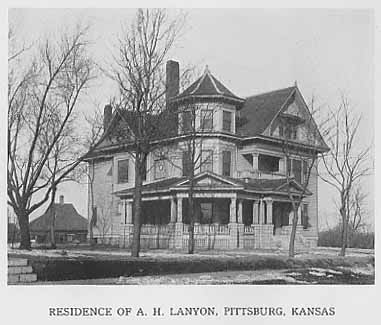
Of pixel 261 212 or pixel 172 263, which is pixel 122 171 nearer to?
pixel 172 263

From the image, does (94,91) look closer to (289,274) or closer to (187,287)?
(187,287)

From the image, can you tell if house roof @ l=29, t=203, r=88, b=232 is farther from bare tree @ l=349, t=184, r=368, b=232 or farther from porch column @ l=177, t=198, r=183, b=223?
bare tree @ l=349, t=184, r=368, b=232

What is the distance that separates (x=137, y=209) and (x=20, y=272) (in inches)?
55.9

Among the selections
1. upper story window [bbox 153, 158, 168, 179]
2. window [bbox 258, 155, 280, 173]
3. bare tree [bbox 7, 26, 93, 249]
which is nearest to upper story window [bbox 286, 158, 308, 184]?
window [bbox 258, 155, 280, 173]

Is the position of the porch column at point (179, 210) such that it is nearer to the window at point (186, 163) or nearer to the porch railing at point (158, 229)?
the porch railing at point (158, 229)

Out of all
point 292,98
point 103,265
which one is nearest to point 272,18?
point 292,98

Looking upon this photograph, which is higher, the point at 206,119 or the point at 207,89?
the point at 207,89

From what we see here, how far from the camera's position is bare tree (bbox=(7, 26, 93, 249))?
6465 mm

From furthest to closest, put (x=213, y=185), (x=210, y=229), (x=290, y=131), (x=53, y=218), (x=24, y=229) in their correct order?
(x=290, y=131), (x=210, y=229), (x=213, y=185), (x=53, y=218), (x=24, y=229)

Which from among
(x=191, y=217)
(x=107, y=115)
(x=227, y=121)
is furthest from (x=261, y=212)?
(x=107, y=115)

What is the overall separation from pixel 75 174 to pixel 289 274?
237 centimetres

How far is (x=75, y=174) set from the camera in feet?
23.0

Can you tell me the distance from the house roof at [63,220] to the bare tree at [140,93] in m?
0.58

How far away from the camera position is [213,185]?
7.18 m
